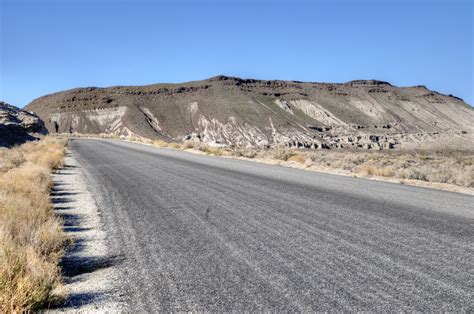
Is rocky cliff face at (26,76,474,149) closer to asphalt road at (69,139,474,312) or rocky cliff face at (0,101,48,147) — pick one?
rocky cliff face at (0,101,48,147)

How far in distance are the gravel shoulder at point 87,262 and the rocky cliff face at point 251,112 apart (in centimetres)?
6854

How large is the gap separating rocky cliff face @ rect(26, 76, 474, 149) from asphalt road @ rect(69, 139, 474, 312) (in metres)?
66.6

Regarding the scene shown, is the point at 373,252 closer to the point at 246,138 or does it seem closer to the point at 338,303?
the point at 338,303

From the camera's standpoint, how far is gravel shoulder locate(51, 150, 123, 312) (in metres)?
3.95

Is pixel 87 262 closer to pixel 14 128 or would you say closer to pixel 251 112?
pixel 14 128

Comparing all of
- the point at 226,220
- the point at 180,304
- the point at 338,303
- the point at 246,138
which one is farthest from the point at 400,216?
the point at 246,138

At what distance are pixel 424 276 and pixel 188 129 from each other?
96.0 meters

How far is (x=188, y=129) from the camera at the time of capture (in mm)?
98938

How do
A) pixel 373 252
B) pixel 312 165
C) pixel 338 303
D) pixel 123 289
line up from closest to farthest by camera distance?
pixel 338 303 → pixel 123 289 → pixel 373 252 → pixel 312 165

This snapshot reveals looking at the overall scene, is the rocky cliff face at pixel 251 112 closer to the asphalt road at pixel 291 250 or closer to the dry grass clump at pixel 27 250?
the asphalt road at pixel 291 250

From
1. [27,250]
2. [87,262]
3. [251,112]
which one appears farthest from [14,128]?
[251,112]

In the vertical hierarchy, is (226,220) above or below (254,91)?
below

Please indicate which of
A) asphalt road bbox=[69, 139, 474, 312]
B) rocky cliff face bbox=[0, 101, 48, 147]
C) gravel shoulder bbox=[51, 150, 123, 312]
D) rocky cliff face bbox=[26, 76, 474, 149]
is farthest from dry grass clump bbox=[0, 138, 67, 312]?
rocky cliff face bbox=[26, 76, 474, 149]

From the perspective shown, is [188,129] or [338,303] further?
[188,129]
